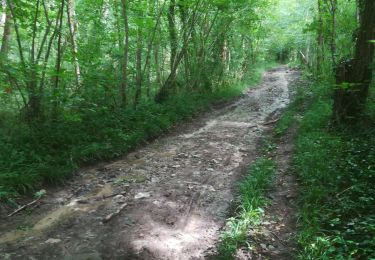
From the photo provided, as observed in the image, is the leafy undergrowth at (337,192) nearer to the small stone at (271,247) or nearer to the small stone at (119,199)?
the small stone at (271,247)

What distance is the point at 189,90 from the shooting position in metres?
14.1

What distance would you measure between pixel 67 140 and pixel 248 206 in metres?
4.19

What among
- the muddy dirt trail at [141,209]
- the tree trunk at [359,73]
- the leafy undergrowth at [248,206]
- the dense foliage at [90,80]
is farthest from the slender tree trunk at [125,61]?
the tree trunk at [359,73]

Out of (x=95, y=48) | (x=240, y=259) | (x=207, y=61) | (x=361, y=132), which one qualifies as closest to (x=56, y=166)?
(x=240, y=259)

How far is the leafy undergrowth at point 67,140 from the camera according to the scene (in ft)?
18.8

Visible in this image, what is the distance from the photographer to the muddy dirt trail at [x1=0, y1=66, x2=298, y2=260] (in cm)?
420

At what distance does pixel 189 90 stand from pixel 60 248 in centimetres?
1057

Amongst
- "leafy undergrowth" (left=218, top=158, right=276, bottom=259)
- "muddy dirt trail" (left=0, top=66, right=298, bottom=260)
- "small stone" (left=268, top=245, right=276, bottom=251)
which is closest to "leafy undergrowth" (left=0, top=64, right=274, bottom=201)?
"muddy dirt trail" (left=0, top=66, right=298, bottom=260)

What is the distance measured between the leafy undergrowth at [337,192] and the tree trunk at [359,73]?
36 centimetres

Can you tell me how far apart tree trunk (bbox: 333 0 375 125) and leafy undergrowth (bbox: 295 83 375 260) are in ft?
1.20

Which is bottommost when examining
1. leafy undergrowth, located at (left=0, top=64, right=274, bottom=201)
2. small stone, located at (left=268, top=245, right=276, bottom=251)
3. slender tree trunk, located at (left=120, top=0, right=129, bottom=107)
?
small stone, located at (left=268, top=245, right=276, bottom=251)

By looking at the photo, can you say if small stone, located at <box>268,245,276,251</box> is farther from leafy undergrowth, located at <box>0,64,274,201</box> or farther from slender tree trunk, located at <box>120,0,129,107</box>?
slender tree trunk, located at <box>120,0,129,107</box>

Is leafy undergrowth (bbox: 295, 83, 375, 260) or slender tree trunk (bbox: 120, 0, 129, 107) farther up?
slender tree trunk (bbox: 120, 0, 129, 107)

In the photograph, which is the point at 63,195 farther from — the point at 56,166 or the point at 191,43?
the point at 191,43
